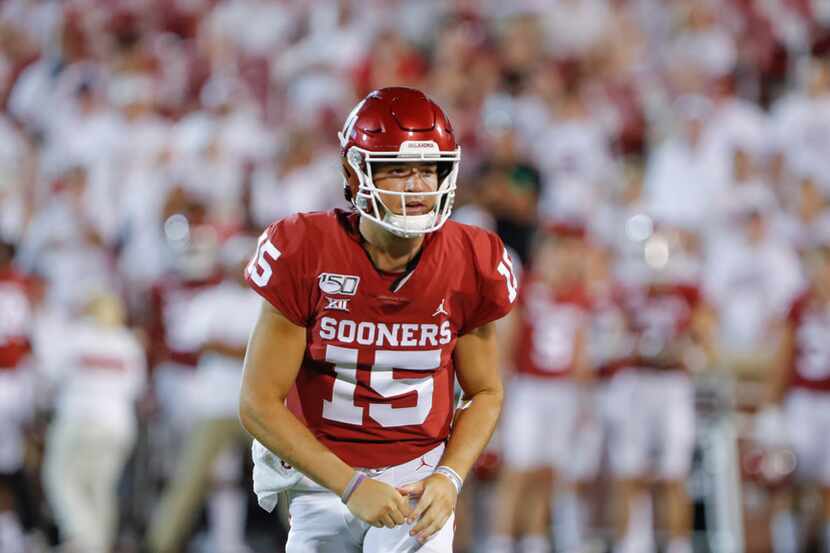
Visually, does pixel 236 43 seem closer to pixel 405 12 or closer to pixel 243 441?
pixel 405 12

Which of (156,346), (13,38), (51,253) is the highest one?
(13,38)

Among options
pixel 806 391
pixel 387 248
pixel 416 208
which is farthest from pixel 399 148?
pixel 806 391

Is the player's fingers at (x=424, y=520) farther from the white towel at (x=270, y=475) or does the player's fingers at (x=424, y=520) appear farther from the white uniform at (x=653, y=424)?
the white uniform at (x=653, y=424)

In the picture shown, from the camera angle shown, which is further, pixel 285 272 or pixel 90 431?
pixel 90 431

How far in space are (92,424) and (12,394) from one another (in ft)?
1.74

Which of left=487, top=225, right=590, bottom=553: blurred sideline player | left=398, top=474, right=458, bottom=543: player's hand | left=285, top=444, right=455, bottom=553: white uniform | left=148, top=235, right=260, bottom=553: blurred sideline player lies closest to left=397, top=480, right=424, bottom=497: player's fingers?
left=398, top=474, right=458, bottom=543: player's hand

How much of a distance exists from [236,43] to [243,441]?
3.69 m

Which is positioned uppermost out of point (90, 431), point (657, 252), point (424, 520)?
point (424, 520)

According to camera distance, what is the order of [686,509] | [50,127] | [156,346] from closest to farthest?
[686,509] → [156,346] → [50,127]

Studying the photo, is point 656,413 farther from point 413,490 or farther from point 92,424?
point 413,490

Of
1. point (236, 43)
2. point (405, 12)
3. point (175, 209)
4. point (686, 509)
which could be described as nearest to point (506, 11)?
point (405, 12)

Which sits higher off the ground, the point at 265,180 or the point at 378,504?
the point at 265,180

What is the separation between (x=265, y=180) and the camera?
332 inches

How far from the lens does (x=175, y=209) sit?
807 centimetres
